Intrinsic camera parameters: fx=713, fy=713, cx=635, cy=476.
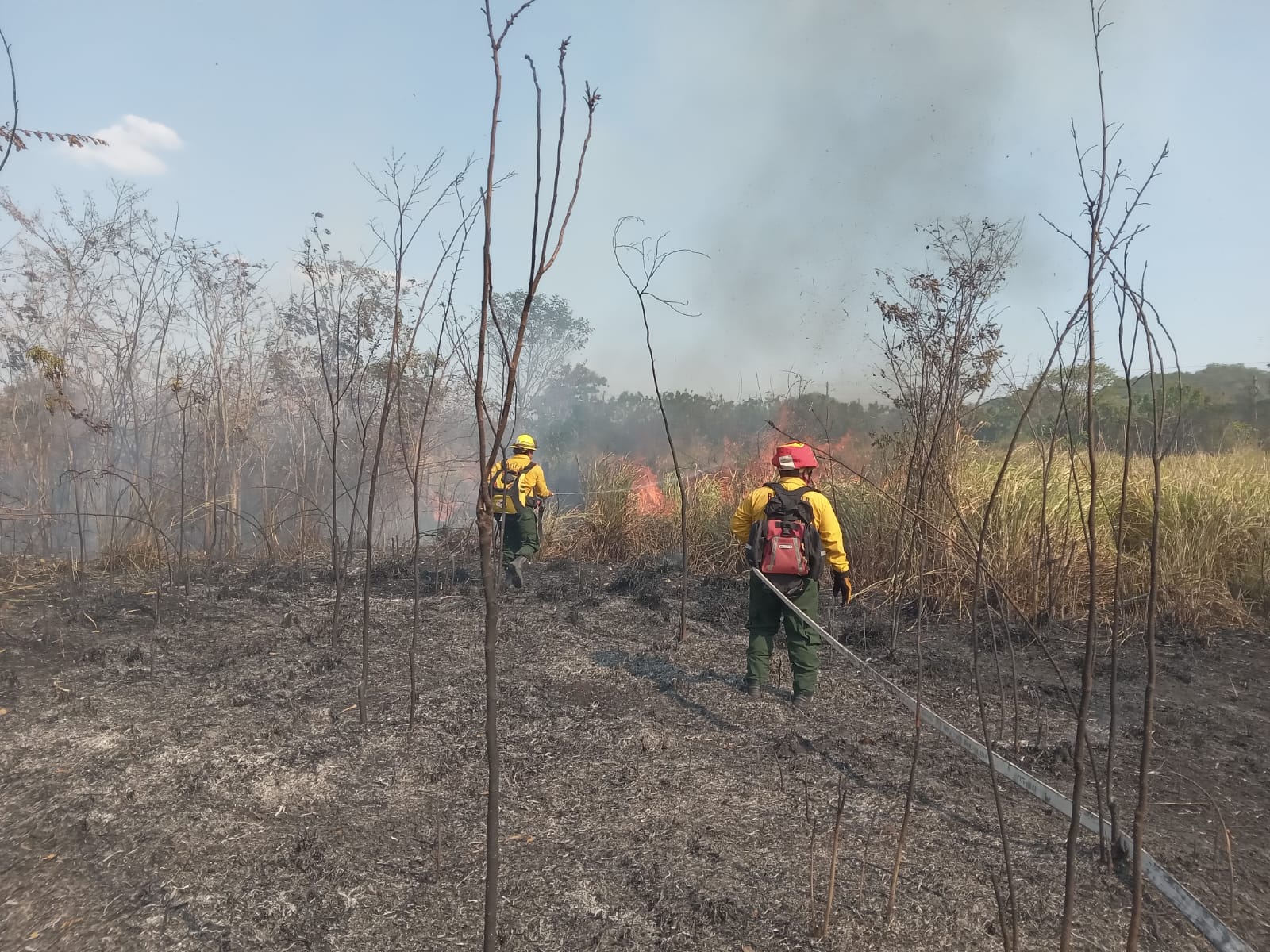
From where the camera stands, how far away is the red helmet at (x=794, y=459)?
177 inches

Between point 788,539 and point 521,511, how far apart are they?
12.7ft

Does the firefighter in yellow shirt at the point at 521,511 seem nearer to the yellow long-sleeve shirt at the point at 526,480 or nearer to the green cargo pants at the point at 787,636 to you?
the yellow long-sleeve shirt at the point at 526,480

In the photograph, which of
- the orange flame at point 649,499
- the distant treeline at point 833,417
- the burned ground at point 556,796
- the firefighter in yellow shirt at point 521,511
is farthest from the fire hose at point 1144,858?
the orange flame at point 649,499

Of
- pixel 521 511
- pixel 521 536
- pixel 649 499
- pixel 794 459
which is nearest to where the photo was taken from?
pixel 794 459

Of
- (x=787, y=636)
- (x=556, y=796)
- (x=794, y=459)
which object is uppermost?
(x=794, y=459)

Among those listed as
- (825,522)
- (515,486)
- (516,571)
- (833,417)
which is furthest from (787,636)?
(833,417)

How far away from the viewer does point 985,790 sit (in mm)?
3312

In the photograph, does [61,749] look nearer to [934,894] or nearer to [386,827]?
[386,827]

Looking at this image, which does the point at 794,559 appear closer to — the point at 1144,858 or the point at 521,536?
the point at 1144,858

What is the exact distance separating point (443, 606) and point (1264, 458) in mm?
8927

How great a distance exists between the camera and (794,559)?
4.39m

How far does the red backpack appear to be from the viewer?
4.38 meters

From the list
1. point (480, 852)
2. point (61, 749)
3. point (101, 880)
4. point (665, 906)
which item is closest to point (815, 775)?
point (665, 906)

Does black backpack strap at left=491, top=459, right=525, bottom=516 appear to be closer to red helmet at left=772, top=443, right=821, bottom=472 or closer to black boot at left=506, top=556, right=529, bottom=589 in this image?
black boot at left=506, top=556, right=529, bottom=589
